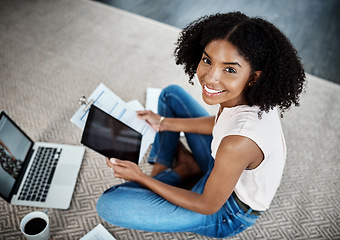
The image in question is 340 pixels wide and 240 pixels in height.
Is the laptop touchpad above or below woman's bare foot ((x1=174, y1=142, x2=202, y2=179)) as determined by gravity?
below

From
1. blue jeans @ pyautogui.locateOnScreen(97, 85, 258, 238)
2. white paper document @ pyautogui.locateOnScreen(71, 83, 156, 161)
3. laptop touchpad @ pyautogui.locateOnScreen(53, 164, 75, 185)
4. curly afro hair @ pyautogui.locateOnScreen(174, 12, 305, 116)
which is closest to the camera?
curly afro hair @ pyautogui.locateOnScreen(174, 12, 305, 116)

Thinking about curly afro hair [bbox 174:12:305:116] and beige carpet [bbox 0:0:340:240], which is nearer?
curly afro hair [bbox 174:12:305:116]

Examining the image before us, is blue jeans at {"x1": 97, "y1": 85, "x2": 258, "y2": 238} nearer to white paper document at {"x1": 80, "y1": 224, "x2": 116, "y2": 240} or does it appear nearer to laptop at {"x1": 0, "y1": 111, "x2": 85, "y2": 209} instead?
white paper document at {"x1": 80, "y1": 224, "x2": 116, "y2": 240}

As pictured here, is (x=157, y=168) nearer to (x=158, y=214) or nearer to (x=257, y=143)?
(x=158, y=214)

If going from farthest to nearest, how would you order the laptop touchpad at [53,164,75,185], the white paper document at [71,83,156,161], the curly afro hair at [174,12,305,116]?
the laptop touchpad at [53,164,75,185], the white paper document at [71,83,156,161], the curly afro hair at [174,12,305,116]

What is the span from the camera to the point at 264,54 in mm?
853

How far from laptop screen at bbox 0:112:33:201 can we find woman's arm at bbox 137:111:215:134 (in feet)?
1.62

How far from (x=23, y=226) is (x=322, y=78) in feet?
6.75

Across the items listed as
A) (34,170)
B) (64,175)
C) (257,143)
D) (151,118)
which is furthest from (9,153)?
(257,143)

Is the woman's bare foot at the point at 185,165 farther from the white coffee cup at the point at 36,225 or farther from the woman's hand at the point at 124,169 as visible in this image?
the white coffee cup at the point at 36,225

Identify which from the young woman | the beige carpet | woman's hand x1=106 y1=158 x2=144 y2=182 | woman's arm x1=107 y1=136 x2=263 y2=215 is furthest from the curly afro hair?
the beige carpet

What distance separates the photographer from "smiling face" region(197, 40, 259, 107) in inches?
33.2

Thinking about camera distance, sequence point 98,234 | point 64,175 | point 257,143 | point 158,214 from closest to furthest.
Answer: point 257,143
point 158,214
point 98,234
point 64,175

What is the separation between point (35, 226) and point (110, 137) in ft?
1.33
